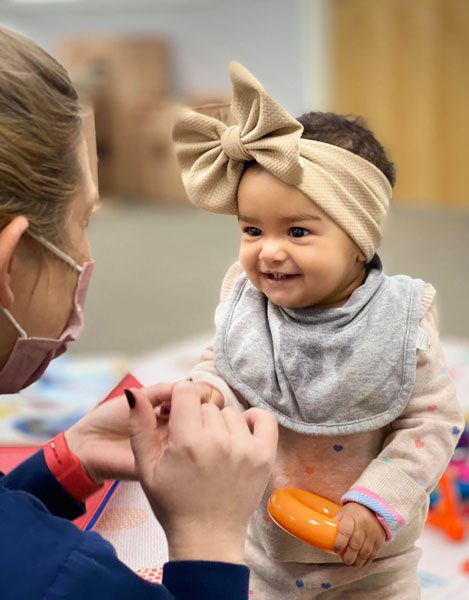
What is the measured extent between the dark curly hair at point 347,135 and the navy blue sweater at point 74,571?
302 mm

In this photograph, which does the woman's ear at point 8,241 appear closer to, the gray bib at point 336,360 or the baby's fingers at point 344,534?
the gray bib at point 336,360

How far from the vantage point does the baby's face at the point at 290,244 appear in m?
0.62

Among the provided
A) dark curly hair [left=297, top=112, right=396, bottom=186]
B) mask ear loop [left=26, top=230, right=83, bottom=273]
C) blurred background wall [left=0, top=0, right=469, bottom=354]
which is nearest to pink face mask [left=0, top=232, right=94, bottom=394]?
mask ear loop [left=26, top=230, right=83, bottom=273]

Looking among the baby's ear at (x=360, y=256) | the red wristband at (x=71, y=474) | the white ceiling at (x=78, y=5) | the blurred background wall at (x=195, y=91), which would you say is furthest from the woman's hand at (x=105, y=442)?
the white ceiling at (x=78, y=5)

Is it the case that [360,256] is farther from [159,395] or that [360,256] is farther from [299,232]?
[159,395]

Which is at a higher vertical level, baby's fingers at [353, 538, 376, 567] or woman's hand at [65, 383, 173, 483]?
woman's hand at [65, 383, 173, 483]

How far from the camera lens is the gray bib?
0.64m

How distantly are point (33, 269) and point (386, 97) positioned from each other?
13.4 ft

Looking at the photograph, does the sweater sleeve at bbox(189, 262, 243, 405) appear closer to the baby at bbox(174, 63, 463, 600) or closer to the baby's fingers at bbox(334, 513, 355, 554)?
the baby at bbox(174, 63, 463, 600)

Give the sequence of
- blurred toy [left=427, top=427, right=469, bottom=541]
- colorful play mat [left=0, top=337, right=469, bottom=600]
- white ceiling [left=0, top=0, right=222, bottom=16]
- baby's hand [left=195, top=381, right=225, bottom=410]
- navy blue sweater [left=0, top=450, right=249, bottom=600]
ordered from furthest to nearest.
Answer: white ceiling [left=0, top=0, right=222, bottom=16] → blurred toy [left=427, top=427, right=469, bottom=541] → colorful play mat [left=0, top=337, right=469, bottom=600] → baby's hand [left=195, top=381, right=225, bottom=410] → navy blue sweater [left=0, top=450, right=249, bottom=600]

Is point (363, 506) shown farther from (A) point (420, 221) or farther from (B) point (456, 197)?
(B) point (456, 197)

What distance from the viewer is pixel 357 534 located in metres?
0.61

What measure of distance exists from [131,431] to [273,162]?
21 cm

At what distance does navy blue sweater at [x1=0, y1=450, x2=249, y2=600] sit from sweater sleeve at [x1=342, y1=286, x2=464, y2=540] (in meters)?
0.12
